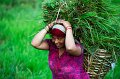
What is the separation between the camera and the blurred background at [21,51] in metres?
4.74

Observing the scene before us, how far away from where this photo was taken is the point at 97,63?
12.3 ft

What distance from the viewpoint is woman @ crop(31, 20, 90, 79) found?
3.61m

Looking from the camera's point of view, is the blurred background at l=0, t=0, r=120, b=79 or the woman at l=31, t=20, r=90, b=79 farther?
the blurred background at l=0, t=0, r=120, b=79

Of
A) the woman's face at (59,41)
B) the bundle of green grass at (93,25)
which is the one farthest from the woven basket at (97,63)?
the woman's face at (59,41)

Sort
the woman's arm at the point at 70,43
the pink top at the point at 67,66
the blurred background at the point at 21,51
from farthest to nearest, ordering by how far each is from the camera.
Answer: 1. the blurred background at the point at 21,51
2. the pink top at the point at 67,66
3. the woman's arm at the point at 70,43

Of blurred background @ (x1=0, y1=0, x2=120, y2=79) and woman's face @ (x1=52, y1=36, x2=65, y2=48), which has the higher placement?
woman's face @ (x1=52, y1=36, x2=65, y2=48)

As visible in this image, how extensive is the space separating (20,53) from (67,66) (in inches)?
69.5

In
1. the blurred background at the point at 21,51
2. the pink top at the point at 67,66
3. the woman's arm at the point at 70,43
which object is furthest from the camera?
the blurred background at the point at 21,51

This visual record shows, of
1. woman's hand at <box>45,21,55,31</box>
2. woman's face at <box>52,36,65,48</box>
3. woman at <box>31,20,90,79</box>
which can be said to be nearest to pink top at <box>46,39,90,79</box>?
woman at <box>31,20,90,79</box>

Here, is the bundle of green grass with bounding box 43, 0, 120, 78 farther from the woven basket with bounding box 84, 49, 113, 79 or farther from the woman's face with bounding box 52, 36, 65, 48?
the woman's face with bounding box 52, 36, 65, 48

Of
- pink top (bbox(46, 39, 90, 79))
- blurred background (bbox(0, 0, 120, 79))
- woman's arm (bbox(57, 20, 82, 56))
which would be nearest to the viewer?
woman's arm (bbox(57, 20, 82, 56))

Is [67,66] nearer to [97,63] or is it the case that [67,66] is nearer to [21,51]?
[97,63]

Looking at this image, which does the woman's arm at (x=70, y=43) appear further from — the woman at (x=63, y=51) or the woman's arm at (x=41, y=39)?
the woman's arm at (x=41, y=39)

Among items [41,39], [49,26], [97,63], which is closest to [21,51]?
[41,39]
